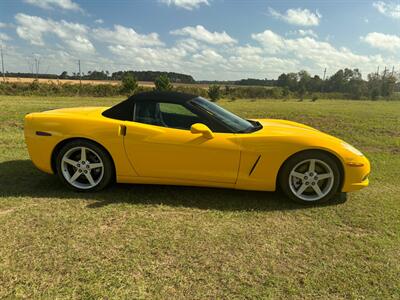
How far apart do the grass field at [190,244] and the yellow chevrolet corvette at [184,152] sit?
0.26 m

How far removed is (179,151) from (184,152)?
0.20 ft

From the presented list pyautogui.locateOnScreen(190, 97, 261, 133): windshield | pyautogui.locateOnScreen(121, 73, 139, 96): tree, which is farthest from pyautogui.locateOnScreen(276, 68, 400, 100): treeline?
pyautogui.locateOnScreen(190, 97, 261, 133): windshield

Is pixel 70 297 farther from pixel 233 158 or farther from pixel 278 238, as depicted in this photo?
pixel 233 158

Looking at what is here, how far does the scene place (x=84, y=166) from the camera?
3920 millimetres

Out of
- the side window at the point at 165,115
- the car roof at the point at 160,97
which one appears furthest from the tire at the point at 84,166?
the car roof at the point at 160,97

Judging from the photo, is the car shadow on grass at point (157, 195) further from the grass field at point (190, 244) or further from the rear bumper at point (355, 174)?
the rear bumper at point (355, 174)

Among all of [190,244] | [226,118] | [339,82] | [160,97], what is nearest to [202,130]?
[226,118]

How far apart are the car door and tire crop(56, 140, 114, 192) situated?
1.17 ft

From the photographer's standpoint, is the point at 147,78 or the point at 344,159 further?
the point at 147,78

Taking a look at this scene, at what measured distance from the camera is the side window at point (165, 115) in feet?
12.6

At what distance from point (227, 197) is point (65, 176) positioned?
2030 millimetres

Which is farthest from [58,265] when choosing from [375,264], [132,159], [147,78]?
[147,78]

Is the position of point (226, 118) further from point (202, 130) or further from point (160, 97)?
point (160, 97)

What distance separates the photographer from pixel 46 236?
2889mm
